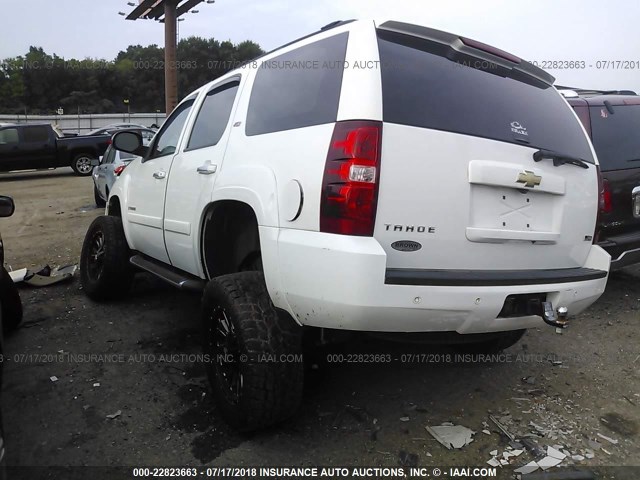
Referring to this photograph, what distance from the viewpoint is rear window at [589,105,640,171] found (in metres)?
4.31

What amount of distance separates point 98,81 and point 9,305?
246 ft

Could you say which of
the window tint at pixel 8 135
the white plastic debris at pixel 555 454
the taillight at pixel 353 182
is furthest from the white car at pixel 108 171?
the white plastic debris at pixel 555 454

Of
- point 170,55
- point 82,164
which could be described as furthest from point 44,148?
point 170,55

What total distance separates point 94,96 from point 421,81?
74832 millimetres

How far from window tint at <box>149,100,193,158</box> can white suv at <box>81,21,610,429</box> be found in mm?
967

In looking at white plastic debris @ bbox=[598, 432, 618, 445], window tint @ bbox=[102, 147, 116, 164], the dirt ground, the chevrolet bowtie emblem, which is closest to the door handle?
the dirt ground

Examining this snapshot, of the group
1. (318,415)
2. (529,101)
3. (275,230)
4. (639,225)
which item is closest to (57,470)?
(318,415)

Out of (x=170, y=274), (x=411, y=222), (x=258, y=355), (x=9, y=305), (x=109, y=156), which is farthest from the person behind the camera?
(x=109, y=156)

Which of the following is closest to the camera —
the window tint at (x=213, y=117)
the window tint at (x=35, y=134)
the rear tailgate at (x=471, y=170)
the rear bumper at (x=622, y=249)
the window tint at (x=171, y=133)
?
the rear tailgate at (x=471, y=170)

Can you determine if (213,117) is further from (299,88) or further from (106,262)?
(106,262)

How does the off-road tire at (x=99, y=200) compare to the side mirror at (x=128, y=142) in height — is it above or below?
below

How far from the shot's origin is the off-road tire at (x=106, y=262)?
4363 millimetres

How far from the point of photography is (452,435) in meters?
2.63

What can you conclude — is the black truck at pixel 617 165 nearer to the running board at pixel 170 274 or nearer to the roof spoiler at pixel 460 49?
the roof spoiler at pixel 460 49
